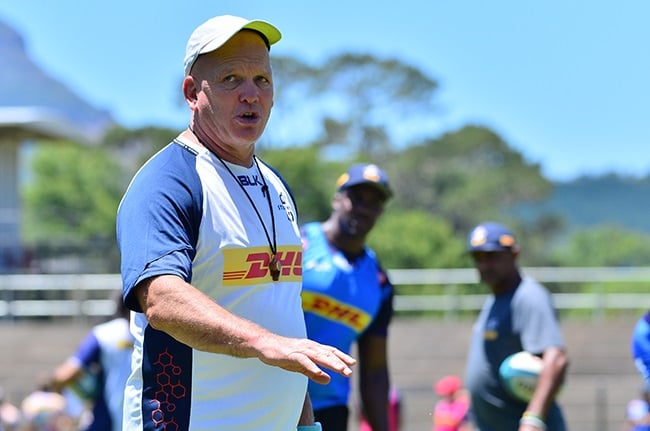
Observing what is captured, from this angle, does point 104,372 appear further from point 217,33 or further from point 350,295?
point 217,33

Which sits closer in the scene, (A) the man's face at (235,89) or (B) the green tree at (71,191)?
(A) the man's face at (235,89)

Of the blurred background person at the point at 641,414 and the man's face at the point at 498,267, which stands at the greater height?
the man's face at the point at 498,267

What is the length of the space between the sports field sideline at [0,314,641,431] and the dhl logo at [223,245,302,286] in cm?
1337

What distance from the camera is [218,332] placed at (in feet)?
10.3

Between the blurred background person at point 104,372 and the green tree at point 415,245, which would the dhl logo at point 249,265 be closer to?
the blurred background person at point 104,372

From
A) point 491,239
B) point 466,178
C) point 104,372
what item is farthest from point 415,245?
point 491,239

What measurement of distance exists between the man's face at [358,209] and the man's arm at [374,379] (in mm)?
588

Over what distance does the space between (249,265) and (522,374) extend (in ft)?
12.0

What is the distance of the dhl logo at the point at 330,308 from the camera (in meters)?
6.37

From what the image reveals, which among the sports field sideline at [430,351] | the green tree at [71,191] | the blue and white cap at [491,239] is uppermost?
the green tree at [71,191]

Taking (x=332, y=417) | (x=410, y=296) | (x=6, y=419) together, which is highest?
(x=410, y=296)

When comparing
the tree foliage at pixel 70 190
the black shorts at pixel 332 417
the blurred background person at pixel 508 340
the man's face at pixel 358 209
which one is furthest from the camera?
the tree foliage at pixel 70 190

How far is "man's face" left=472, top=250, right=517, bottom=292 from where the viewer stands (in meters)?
7.44

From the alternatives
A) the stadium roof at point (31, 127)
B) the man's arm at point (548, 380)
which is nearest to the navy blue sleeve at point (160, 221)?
the man's arm at point (548, 380)
